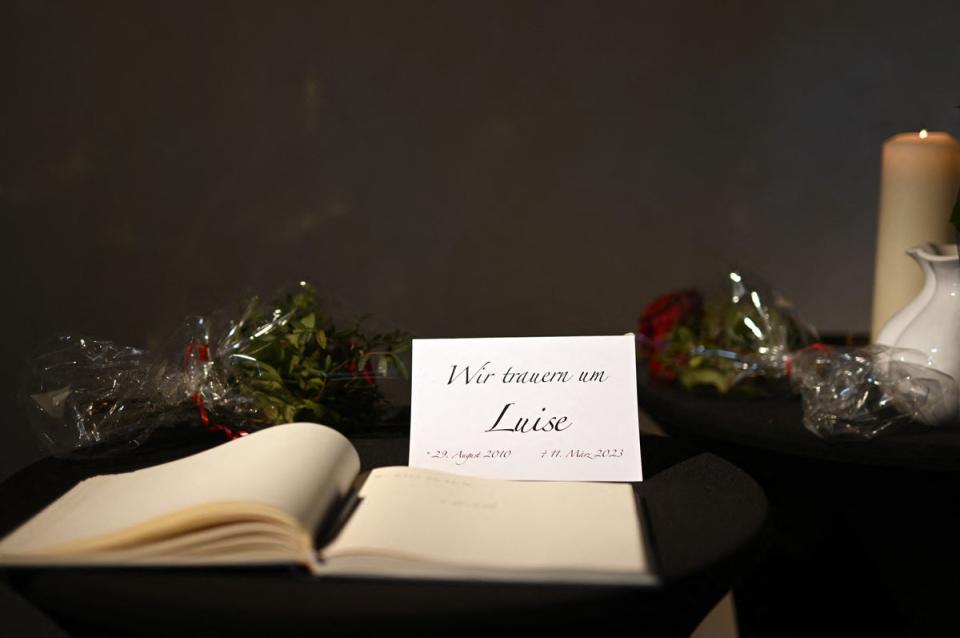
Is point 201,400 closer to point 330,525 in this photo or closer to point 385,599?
point 330,525

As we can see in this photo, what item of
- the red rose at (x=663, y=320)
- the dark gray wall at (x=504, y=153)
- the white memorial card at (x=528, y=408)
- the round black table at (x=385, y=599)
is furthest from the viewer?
the dark gray wall at (x=504, y=153)

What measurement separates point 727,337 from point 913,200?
33 cm

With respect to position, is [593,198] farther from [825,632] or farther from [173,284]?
[825,632]

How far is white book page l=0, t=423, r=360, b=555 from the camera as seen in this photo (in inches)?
29.5

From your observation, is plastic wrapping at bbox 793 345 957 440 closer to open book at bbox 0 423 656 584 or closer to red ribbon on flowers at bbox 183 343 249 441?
open book at bbox 0 423 656 584

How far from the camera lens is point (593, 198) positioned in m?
2.34

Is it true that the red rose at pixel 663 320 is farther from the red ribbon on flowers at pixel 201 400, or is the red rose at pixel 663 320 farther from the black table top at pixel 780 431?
the red ribbon on flowers at pixel 201 400

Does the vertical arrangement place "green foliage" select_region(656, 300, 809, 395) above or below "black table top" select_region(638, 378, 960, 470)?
above

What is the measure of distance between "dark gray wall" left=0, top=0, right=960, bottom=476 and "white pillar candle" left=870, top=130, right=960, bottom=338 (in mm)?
807


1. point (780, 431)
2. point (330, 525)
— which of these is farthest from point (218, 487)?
point (780, 431)

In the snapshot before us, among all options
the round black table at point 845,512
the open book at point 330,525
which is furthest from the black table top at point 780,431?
the open book at point 330,525

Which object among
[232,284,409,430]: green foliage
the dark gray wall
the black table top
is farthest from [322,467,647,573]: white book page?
the dark gray wall

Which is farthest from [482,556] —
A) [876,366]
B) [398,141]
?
[398,141]

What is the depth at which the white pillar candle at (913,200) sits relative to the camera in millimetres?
1345
